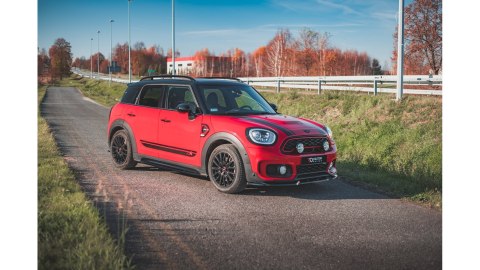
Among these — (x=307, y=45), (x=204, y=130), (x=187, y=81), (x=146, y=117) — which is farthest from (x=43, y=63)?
(x=307, y=45)

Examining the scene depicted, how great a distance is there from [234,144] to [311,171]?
1043mm

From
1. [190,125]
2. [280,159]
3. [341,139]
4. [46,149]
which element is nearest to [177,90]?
[190,125]

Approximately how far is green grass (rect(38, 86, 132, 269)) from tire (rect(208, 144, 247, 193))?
172 cm

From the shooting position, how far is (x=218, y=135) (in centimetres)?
668

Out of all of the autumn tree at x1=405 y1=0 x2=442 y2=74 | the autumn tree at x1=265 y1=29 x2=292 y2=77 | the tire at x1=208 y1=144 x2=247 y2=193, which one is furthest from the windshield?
the autumn tree at x1=265 y1=29 x2=292 y2=77

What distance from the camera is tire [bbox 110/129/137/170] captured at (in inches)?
321

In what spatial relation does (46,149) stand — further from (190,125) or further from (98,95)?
(98,95)

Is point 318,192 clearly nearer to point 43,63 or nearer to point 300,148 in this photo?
point 300,148

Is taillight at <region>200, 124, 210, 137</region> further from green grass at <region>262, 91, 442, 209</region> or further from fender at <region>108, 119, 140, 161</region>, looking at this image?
green grass at <region>262, 91, 442, 209</region>

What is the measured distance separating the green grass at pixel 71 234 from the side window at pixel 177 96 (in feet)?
6.27

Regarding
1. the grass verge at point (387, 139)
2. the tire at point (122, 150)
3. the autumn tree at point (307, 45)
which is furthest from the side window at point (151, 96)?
the autumn tree at point (307, 45)

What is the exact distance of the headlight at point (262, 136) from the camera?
6.33 meters

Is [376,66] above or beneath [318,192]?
above
